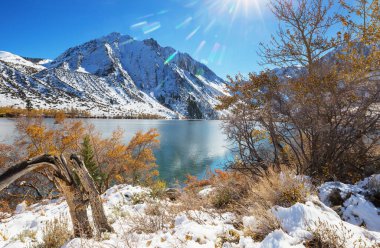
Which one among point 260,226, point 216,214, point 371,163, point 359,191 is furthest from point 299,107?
point 260,226

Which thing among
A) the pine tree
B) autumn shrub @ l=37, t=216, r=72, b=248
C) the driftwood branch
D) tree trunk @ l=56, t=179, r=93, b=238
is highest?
the driftwood branch

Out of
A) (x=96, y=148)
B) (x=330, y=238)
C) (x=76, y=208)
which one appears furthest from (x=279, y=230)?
(x=96, y=148)

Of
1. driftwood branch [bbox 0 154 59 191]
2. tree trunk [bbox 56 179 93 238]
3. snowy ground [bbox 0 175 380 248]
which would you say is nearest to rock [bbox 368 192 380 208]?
snowy ground [bbox 0 175 380 248]

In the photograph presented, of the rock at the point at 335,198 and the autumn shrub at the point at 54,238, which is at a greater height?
the rock at the point at 335,198

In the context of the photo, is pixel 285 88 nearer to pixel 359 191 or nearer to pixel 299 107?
pixel 299 107

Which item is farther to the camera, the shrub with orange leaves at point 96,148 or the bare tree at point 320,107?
the shrub with orange leaves at point 96,148

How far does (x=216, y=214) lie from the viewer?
5.70 m

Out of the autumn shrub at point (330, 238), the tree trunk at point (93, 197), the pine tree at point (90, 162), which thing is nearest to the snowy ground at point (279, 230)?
the autumn shrub at point (330, 238)

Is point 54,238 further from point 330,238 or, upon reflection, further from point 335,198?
point 335,198

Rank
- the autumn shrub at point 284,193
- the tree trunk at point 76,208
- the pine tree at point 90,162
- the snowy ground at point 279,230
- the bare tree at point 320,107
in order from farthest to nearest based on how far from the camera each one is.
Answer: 1. the pine tree at point 90,162
2. the bare tree at point 320,107
3. the tree trunk at point 76,208
4. the autumn shrub at point 284,193
5. the snowy ground at point 279,230

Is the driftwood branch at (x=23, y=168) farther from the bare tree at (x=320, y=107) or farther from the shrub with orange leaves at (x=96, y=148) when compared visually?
the shrub with orange leaves at (x=96, y=148)

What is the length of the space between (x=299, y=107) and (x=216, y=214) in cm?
547

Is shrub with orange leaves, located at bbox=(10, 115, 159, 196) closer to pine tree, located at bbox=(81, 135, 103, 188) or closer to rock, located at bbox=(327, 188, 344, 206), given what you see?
pine tree, located at bbox=(81, 135, 103, 188)


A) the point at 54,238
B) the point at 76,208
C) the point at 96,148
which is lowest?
the point at 96,148
